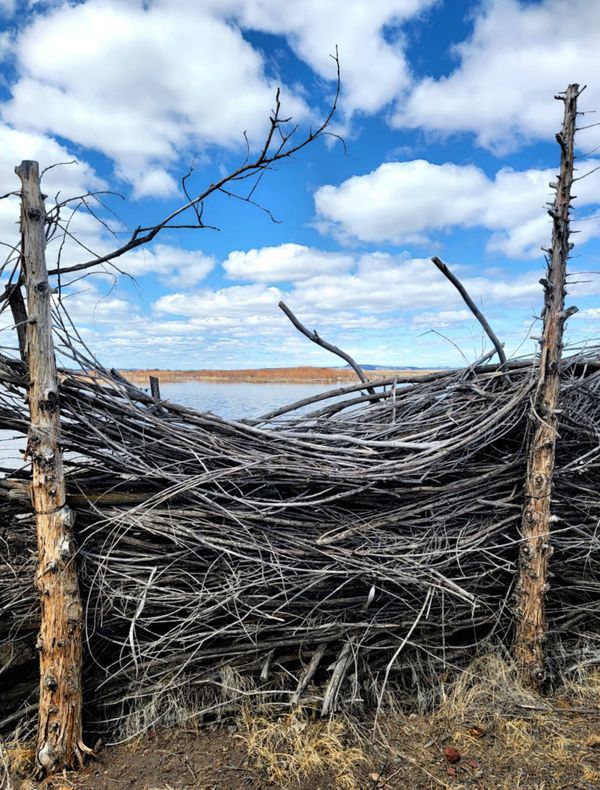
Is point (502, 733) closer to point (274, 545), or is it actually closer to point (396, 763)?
point (396, 763)

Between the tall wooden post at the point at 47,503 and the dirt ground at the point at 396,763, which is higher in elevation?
the tall wooden post at the point at 47,503

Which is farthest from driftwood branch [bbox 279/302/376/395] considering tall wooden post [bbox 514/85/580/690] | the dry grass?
the dry grass

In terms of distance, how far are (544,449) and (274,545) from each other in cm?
200

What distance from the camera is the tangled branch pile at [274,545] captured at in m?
3.21

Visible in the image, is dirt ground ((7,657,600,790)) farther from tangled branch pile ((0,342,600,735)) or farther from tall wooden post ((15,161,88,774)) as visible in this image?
tall wooden post ((15,161,88,774))

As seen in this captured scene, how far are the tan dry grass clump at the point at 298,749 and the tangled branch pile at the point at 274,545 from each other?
0.53 feet

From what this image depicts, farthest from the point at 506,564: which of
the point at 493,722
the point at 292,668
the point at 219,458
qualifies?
the point at 219,458

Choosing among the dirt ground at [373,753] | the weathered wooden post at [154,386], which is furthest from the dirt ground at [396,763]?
the weathered wooden post at [154,386]

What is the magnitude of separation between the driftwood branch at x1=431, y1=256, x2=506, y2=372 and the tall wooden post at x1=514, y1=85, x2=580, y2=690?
47 centimetres

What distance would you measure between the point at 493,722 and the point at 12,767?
9.69 feet

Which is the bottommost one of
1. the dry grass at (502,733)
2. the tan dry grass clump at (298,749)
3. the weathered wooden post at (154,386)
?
the dry grass at (502,733)

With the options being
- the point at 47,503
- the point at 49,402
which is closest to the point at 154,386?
the point at 49,402

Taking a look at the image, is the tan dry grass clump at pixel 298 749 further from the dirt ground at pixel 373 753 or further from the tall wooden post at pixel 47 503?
the tall wooden post at pixel 47 503

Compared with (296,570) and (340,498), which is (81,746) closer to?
(296,570)
